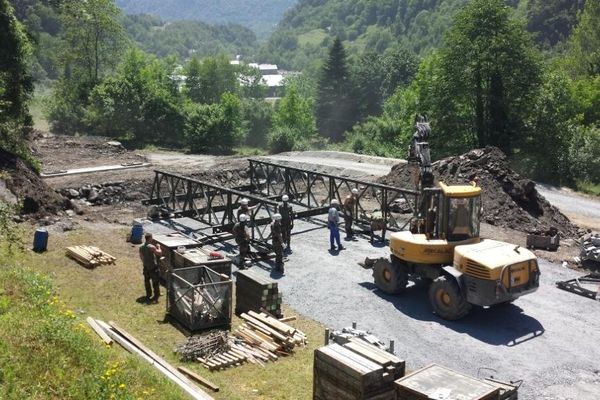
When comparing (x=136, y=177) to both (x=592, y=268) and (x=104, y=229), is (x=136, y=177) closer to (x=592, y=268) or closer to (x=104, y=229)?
(x=104, y=229)

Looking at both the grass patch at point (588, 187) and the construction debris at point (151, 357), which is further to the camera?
the grass patch at point (588, 187)

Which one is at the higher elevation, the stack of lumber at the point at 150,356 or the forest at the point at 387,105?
the forest at the point at 387,105

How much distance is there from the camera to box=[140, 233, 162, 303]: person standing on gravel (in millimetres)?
16703

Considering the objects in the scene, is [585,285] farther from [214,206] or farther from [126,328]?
[214,206]

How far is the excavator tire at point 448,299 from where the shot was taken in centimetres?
1542

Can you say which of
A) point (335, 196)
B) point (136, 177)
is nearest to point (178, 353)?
point (335, 196)

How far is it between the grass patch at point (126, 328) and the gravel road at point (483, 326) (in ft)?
5.12

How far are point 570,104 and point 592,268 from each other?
74.1 ft

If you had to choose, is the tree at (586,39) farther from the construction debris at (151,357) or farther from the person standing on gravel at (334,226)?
the construction debris at (151,357)

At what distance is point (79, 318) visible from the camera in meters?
15.1

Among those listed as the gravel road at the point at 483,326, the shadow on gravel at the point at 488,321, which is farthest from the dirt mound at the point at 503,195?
the shadow on gravel at the point at 488,321

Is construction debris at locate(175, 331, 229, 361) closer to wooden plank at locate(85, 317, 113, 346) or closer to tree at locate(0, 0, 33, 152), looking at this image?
wooden plank at locate(85, 317, 113, 346)

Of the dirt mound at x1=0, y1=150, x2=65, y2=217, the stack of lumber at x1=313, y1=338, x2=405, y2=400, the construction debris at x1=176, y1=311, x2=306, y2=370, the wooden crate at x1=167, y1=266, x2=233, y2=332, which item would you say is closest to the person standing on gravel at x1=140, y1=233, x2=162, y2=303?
the wooden crate at x1=167, y1=266, x2=233, y2=332

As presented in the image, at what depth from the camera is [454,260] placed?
1567 cm
